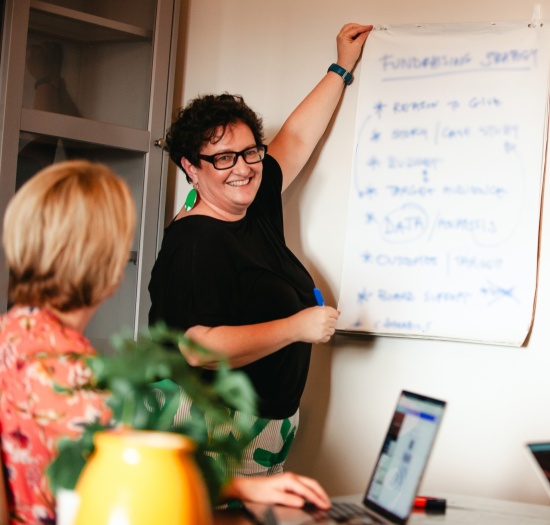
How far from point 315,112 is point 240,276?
566 mm

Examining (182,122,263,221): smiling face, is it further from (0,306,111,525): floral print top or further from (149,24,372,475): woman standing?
(0,306,111,525): floral print top

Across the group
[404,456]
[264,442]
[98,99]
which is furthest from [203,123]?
[404,456]

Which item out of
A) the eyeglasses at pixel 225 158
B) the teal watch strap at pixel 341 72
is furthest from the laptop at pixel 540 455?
the teal watch strap at pixel 341 72

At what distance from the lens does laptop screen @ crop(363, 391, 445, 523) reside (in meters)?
1.36

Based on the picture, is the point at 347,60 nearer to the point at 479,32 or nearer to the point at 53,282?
the point at 479,32

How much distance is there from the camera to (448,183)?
2.16 meters

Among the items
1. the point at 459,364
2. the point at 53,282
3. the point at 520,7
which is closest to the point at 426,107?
the point at 520,7

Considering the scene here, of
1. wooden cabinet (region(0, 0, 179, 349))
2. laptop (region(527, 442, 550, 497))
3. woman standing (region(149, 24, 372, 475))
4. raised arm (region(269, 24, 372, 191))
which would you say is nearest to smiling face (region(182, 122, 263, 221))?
woman standing (region(149, 24, 372, 475))

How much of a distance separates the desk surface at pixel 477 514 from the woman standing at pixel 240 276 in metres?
0.50

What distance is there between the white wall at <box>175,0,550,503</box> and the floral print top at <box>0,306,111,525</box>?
1.24m

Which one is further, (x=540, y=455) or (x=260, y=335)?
(x=260, y=335)

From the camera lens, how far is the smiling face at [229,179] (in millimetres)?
2082

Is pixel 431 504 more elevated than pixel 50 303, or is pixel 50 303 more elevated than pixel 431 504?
pixel 50 303

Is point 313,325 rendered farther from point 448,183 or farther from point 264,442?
point 448,183
